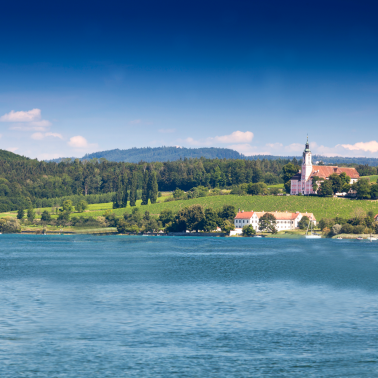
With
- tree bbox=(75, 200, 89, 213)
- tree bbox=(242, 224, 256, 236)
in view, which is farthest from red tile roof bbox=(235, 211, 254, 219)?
tree bbox=(75, 200, 89, 213)

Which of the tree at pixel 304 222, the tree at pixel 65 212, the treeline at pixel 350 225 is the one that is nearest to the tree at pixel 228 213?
the tree at pixel 304 222

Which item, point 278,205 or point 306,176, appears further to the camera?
point 306,176

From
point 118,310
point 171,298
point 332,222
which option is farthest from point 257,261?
point 332,222

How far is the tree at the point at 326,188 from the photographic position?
165375mm

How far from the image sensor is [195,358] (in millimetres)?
25266

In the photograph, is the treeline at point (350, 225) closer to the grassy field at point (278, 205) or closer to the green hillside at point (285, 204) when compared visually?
the green hillside at point (285, 204)

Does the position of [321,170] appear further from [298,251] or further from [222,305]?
[222,305]

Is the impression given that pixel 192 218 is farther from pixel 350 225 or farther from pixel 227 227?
pixel 350 225

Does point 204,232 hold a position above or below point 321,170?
below

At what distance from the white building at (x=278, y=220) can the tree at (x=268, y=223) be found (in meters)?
3.13

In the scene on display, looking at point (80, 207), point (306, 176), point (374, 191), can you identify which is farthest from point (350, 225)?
point (80, 207)

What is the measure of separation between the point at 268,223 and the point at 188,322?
11061 centimetres

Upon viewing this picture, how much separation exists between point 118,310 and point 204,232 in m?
109

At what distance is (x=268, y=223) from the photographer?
5551 inches
